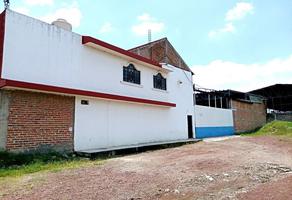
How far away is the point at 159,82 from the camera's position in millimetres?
17422

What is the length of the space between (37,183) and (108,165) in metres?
2.84

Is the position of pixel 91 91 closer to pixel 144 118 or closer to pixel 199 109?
pixel 144 118

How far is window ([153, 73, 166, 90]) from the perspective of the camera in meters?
17.0

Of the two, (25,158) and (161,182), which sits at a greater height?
(25,158)

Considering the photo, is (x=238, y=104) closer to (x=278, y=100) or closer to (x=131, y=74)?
(x=278, y=100)

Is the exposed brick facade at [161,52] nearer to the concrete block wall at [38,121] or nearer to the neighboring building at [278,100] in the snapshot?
the concrete block wall at [38,121]

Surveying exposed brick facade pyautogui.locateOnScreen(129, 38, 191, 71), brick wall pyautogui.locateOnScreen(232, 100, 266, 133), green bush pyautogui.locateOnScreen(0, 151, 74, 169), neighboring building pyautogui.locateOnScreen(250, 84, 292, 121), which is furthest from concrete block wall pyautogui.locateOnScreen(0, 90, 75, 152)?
neighboring building pyautogui.locateOnScreen(250, 84, 292, 121)

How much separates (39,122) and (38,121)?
0.19 ft

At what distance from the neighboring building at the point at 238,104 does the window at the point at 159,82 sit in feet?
25.1

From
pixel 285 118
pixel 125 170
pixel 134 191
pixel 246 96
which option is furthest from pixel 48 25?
pixel 285 118

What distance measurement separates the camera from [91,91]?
1201 cm

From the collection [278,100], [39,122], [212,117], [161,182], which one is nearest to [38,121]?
[39,122]

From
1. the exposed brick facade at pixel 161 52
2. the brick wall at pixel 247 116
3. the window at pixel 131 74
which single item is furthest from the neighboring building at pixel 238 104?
the window at pixel 131 74

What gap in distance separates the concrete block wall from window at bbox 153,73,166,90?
22.1ft
